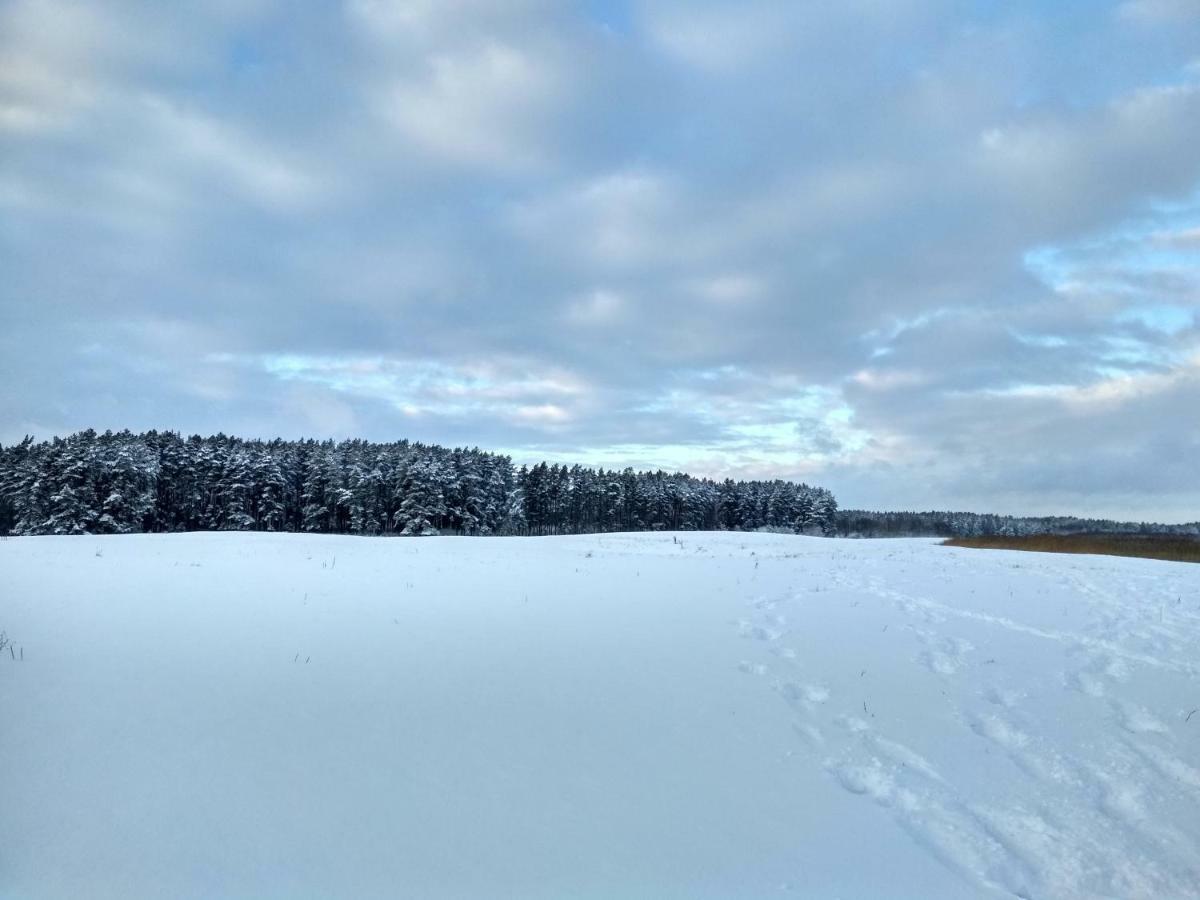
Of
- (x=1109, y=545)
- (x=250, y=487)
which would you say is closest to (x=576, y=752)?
(x=1109, y=545)

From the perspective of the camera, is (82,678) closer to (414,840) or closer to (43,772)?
(43,772)

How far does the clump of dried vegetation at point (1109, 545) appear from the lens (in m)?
30.1

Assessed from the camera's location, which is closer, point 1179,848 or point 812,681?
point 1179,848

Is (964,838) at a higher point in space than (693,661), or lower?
lower

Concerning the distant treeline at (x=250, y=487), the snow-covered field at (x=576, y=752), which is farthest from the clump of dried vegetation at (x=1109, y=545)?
the distant treeline at (x=250, y=487)

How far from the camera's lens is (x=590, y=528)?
3873 inches

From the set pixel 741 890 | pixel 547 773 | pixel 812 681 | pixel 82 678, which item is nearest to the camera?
pixel 741 890

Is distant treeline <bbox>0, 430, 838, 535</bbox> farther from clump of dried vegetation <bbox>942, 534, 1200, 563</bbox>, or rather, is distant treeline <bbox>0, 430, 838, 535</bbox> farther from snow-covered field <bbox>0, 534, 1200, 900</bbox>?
snow-covered field <bbox>0, 534, 1200, 900</bbox>

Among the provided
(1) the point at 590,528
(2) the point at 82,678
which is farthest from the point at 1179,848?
(1) the point at 590,528

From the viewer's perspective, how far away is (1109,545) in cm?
3359

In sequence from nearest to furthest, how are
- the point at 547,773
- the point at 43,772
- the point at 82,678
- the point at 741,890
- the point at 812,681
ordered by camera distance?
the point at 741,890 < the point at 43,772 < the point at 547,773 < the point at 82,678 < the point at 812,681

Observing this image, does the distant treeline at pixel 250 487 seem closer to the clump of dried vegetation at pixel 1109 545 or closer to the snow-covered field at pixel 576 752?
the clump of dried vegetation at pixel 1109 545

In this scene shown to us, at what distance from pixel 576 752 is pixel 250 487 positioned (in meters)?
75.9

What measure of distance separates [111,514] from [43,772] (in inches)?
2754
